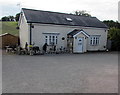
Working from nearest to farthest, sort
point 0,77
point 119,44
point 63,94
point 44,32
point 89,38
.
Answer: point 63,94 → point 0,77 → point 44,32 → point 89,38 → point 119,44

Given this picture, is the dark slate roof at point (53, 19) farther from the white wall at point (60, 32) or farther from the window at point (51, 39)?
the window at point (51, 39)

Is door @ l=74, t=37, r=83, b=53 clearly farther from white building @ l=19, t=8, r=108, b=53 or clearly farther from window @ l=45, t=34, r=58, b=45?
window @ l=45, t=34, r=58, b=45

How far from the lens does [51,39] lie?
17688 mm

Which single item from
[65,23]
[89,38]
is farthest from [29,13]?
[89,38]

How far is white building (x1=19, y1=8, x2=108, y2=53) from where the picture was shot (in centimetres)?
1674

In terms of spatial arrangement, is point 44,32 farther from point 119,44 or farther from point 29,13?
point 119,44

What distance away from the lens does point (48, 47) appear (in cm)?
1727

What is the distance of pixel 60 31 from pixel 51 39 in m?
1.64

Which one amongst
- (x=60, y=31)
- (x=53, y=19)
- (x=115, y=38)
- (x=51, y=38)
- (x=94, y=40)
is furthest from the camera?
(x=115, y=38)

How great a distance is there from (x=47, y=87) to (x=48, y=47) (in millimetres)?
11871

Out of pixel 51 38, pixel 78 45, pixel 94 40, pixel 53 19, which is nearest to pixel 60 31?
pixel 51 38

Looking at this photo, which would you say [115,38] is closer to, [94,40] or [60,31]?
[94,40]

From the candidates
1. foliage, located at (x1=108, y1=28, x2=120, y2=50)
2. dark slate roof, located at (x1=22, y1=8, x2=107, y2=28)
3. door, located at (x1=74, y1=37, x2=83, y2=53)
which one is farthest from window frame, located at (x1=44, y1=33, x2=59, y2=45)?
foliage, located at (x1=108, y1=28, x2=120, y2=50)

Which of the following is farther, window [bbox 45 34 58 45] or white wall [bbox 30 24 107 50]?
window [bbox 45 34 58 45]
